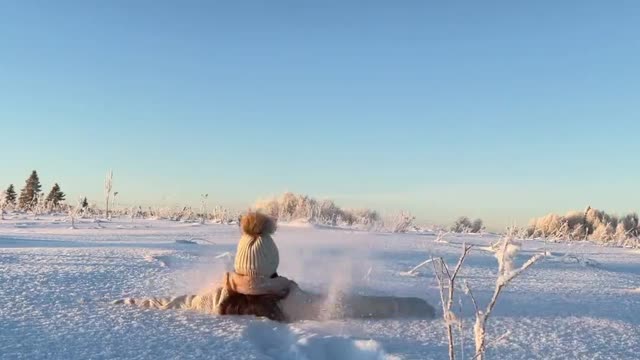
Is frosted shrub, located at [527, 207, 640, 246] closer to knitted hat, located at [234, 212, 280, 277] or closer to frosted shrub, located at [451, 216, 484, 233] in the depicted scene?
frosted shrub, located at [451, 216, 484, 233]

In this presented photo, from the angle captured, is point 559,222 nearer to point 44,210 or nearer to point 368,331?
point 44,210

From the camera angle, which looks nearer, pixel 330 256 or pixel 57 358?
Result: pixel 57 358

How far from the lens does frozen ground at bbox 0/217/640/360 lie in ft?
10.6

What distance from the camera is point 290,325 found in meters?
3.81

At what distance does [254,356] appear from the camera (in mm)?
3031

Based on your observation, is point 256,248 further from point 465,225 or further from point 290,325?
point 465,225

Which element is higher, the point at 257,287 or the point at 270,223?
the point at 270,223

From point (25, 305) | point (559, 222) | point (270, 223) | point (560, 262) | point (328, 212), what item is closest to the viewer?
point (25, 305)

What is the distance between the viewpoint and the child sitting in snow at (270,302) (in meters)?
4.22

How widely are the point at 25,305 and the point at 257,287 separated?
4.85ft

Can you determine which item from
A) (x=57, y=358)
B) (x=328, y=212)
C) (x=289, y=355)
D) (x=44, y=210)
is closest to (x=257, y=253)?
(x=289, y=355)

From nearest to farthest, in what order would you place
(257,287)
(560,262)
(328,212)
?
(257,287) → (560,262) → (328,212)

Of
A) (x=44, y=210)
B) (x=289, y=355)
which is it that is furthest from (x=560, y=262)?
(x=44, y=210)

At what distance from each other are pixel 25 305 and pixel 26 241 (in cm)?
511
